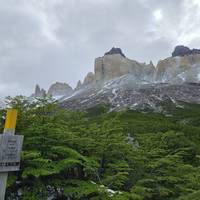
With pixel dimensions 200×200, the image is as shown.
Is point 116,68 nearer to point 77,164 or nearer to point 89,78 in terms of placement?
point 89,78

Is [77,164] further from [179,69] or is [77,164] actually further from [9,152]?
[179,69]

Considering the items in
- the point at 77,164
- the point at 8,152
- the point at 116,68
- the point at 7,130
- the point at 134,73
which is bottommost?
the point at 8,152

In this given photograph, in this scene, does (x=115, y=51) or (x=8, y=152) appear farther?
(x=115, y=51)

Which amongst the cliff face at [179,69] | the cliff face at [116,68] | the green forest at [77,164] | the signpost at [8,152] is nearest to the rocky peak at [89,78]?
the cliff face at [116,68]

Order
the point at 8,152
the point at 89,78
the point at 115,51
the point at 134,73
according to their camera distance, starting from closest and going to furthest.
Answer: the point at 8,152, the point at 134,73, the point at 89,78, the point at 115,51

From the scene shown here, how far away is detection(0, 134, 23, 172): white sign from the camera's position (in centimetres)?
654

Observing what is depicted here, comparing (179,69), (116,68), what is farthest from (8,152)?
(116,68)

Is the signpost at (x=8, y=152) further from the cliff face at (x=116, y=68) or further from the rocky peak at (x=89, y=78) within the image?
the rocky peak at (x=89, y=78)

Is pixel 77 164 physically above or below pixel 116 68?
below

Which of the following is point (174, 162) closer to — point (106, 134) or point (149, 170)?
point (149, 170)

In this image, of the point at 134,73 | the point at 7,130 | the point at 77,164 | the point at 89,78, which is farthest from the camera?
the point at 89,78

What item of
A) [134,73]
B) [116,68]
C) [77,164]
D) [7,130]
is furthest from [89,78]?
[7,130]

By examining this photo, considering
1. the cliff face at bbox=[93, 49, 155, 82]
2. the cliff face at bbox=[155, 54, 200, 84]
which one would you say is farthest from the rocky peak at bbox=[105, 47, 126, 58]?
the cliff face at bbox=[155, 54, 200, 84]

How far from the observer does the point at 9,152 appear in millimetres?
6617
